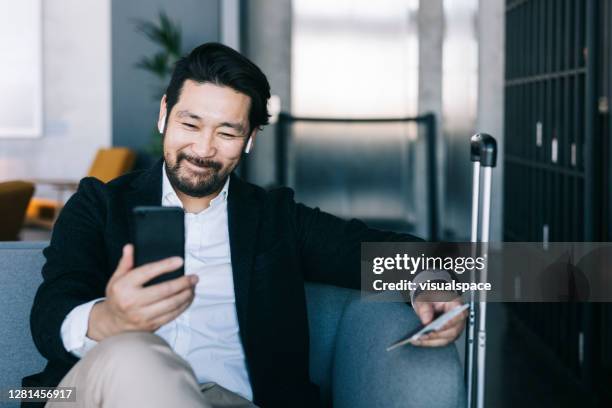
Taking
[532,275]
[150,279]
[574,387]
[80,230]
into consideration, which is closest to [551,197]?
[532,275]

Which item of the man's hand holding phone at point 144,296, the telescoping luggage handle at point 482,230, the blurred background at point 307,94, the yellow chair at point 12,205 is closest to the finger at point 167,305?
the man's hand holding phone at point 144,296

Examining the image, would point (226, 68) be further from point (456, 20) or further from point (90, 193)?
point (456, 20)

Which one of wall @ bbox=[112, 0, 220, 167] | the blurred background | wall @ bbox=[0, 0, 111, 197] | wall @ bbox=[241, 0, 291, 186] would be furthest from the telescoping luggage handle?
wall @ bbox=[0, 0, 111, 197]

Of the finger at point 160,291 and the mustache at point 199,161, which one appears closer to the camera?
the finger at point 160,291

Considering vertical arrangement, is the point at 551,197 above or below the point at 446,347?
above

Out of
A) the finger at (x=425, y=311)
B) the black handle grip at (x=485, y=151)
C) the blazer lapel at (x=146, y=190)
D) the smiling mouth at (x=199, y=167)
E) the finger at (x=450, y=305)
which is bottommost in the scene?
the finger at (x=425, y=311)

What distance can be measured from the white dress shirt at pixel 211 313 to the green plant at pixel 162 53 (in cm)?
508

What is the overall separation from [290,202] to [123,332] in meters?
0.69

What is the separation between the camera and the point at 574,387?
340cm

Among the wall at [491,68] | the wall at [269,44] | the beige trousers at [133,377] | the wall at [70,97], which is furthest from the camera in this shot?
the wall at [70,97]

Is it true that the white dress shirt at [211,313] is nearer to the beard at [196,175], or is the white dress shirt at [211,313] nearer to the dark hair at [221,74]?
the beard at [196,175]

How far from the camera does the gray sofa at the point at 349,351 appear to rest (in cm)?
157

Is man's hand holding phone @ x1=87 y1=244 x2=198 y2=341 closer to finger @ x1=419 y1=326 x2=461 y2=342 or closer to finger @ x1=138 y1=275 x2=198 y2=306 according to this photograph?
finger @ x1=138 y1=275 x2=198 y2=306

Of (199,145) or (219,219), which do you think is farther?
(219,219)
